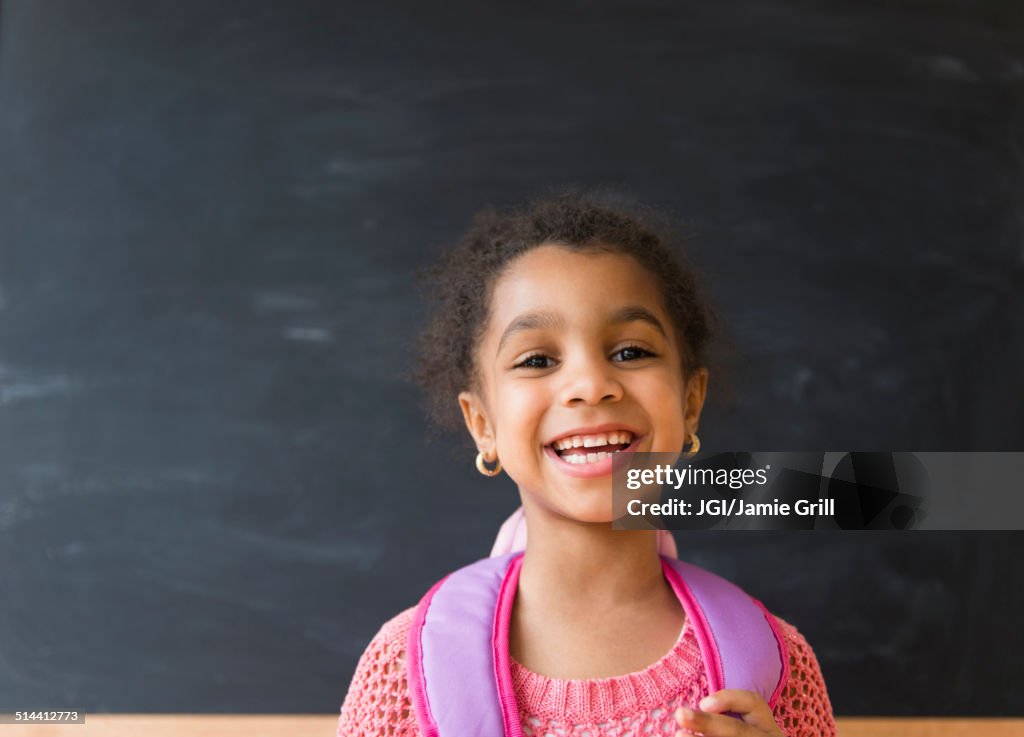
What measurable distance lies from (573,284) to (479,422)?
194mm

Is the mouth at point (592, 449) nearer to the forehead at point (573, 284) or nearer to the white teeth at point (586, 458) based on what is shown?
the white teeth at point (586, 458)

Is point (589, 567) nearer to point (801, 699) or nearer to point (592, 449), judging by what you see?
point (592, 449)

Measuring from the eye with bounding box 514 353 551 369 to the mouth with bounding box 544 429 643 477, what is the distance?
74 mm

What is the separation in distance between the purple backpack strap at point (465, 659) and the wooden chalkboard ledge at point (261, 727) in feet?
2.81

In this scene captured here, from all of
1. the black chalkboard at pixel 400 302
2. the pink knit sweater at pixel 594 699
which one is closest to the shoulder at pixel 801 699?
the pink knit sweater at pixel 594 699

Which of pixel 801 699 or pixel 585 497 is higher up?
pixel 585 497

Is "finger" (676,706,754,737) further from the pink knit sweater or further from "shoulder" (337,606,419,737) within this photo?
"shoulder" (337,606,419,737)

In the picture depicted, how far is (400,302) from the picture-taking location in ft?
5.48

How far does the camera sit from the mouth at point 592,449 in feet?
2.74

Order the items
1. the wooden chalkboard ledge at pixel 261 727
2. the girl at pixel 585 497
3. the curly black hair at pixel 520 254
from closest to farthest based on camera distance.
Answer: the girl at pixel 585 497 → the curly black hair at pixel 520 254 → the wooden chalkboard ledge at pixel 261 727

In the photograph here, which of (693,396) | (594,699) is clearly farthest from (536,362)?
(594,699)

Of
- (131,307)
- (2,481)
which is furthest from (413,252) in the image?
(2,481)

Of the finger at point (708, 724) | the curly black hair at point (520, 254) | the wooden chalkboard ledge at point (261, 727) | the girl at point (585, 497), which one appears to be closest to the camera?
the finger at point (708, 724)

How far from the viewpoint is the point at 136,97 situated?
172cm
